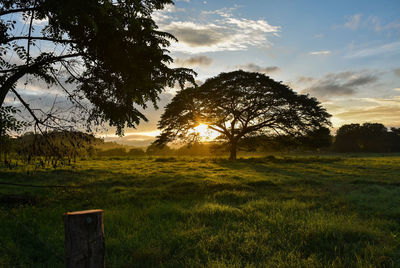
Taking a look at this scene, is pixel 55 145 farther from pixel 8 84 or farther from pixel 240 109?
pixel 240 109

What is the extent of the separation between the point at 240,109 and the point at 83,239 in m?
25.5

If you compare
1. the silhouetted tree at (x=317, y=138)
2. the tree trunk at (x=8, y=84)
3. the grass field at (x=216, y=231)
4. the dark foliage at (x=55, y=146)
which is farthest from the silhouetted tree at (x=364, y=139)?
the tree trunk at (x=8, y=84)

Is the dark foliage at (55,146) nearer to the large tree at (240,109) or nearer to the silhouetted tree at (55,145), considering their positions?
the silhouetted tree at (55,145)

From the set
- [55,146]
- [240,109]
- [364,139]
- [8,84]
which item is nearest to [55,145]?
[55,146]

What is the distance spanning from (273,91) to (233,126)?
6.11 metres

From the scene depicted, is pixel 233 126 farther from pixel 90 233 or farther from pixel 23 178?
pixel 90 233

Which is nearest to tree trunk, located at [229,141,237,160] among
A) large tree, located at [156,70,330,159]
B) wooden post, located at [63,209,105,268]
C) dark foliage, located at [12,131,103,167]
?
large tree, located at [156,70,330,159]

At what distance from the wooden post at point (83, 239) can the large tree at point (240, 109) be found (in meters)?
22.7

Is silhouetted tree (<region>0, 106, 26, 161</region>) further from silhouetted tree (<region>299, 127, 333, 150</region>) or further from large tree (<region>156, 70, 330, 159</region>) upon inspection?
silhouetted tree (<region>299, 127, 333, 150</region>)

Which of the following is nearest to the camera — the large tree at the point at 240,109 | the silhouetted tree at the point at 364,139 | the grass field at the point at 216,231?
the grass field at the point at 216,231

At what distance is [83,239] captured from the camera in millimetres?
2393

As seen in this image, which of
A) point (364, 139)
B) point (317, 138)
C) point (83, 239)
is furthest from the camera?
point (364, 139)

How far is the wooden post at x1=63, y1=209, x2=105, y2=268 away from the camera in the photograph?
7.70 ft

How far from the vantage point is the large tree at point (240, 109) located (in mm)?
25516
